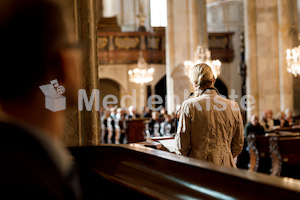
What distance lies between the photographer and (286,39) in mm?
14555

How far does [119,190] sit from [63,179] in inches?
43.5

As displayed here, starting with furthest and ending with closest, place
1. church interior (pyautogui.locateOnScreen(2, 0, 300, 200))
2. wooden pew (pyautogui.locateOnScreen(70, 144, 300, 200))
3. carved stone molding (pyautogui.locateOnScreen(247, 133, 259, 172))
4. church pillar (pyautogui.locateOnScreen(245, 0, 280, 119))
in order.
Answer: church pillar (pyautogui.locateOnScreen(245, 0, 280, 119)) < carved stone molding (pyautogui.locateOnScreen(247, 133, 259, 172)) < church interior (pyautogui.locateOnScreen(2, 0, 300, 200)) < wooden pew (pyautogui.locateOnScreen(70, 144, 300, 200))

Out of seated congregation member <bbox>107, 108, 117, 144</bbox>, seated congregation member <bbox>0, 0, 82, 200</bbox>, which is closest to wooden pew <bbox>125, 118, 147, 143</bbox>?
seated congregation member <bbox>107, 108, 117, 144</bbox>

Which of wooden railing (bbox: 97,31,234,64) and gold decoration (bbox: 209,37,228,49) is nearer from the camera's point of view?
wooden railing (bbox: 97,31,234,64)

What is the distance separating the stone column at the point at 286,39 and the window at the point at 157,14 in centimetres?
1146

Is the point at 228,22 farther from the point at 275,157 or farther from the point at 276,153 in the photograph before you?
the point at 276,153

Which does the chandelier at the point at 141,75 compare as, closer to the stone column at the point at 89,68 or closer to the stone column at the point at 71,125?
the stone column at the point at 89,68

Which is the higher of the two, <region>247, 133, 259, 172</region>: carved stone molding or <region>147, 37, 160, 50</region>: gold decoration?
<region>147, 37, 160, 50</region>: gold decoration

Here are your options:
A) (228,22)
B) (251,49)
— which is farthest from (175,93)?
(228,22)

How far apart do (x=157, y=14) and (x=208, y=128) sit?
23.3 meters

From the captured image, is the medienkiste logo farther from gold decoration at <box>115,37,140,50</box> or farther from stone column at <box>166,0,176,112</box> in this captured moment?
gold decoration at <box>115,37,140,50</box>

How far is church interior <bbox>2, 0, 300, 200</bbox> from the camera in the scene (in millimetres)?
1581

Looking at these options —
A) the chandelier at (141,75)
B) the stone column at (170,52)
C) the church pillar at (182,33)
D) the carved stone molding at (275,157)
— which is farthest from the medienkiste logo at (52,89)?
the chandelier at (141,75)

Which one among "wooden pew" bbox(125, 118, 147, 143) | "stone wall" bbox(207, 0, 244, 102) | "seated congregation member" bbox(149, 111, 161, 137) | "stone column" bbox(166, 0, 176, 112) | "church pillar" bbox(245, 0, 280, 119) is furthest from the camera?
"stone wall" bbox(207, 0, 244, 102)
